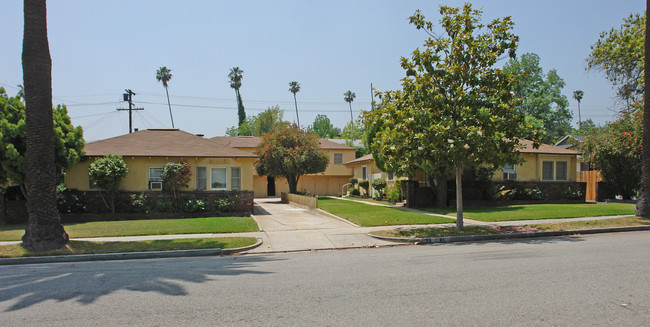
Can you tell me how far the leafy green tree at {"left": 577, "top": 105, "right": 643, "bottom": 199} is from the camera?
2305cm

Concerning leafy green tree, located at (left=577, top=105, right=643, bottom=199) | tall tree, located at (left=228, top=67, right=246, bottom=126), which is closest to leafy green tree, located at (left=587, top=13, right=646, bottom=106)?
leafy green tree, located at (left=577, top=105, right=643, bottom=199)

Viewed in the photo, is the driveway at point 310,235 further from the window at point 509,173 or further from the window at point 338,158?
the window at point 338,158

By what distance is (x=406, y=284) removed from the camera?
22.5 feet

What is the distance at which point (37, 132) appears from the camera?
1134cm

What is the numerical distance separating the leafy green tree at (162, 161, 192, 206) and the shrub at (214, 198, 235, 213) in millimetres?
1766

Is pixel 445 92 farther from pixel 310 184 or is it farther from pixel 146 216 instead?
pixel 310 184

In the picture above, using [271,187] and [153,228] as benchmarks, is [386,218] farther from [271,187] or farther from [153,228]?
[271,187]

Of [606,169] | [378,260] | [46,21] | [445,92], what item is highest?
[46,21]

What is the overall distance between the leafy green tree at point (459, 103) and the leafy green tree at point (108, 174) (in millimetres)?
12677

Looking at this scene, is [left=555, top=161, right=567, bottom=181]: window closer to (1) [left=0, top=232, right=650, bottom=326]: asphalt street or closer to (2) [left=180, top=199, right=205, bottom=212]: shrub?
(1) [left=0, top=232, right=650, bottom=326]: asphalt street

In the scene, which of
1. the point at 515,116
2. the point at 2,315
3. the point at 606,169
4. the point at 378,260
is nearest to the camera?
the point at 2,315

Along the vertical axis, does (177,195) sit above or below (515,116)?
below

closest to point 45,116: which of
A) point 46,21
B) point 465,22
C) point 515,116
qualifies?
point 46,21

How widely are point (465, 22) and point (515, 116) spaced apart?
331 centimetres
